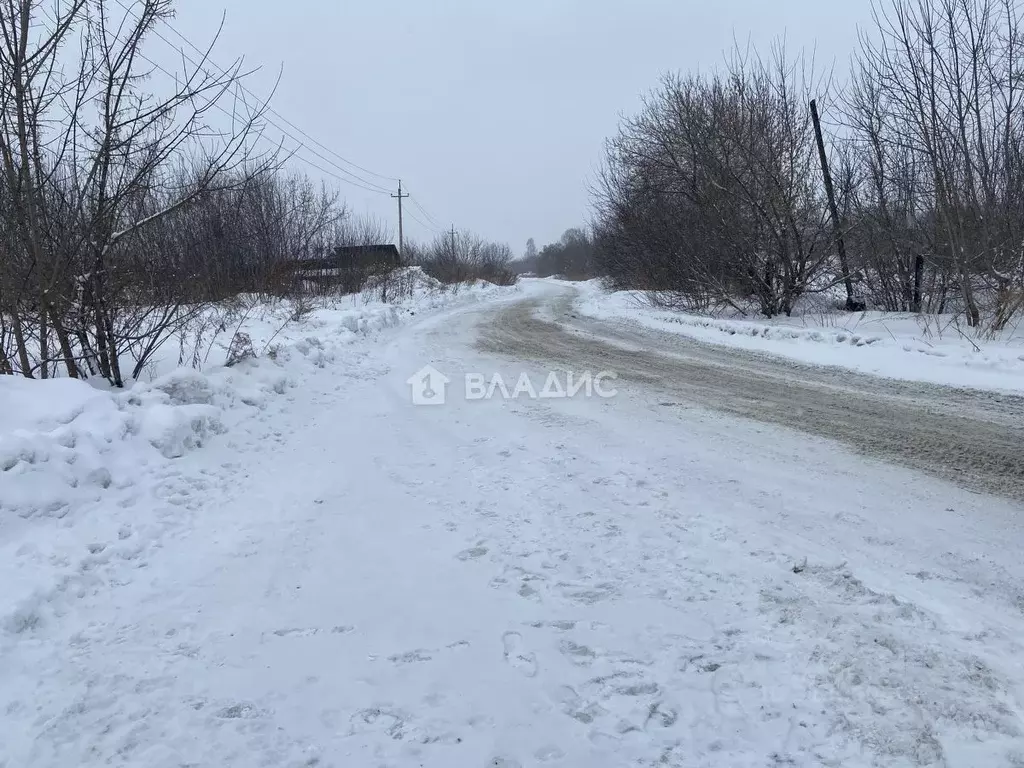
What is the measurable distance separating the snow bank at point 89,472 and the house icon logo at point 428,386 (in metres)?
1.70

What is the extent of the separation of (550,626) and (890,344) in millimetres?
9017

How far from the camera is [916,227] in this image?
42.2 ft

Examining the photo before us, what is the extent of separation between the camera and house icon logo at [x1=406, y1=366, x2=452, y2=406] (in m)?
7.21

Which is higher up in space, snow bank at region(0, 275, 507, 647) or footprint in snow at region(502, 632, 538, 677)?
snow bank at region(0, 275, 507, 647)

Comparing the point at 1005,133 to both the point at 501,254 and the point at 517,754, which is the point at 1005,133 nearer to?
the point at 517,754

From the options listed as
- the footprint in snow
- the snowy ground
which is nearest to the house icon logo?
the footprint in snow

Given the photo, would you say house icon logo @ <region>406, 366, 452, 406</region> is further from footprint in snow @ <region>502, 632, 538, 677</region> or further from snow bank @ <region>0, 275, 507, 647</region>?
footprint in snow @ <region>502, 632, 538, 677</region>

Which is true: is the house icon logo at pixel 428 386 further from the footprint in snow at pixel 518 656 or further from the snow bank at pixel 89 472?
the footprint in snow at pixel 518 656

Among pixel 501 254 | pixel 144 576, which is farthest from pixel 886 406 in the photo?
pixel 501 254

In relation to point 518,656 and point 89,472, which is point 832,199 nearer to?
point 518,656

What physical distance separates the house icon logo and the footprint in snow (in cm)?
455

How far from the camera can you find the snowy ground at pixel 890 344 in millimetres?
7410

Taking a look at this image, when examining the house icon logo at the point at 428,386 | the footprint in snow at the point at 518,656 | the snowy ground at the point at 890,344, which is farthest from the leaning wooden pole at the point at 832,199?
the footprint in snow at the point at 518,656

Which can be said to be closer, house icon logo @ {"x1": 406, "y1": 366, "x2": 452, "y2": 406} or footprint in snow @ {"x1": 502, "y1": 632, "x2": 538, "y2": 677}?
footprint in snow @ {"x1": 502, "y1": 632, "x2": 538, "y2": 677}
